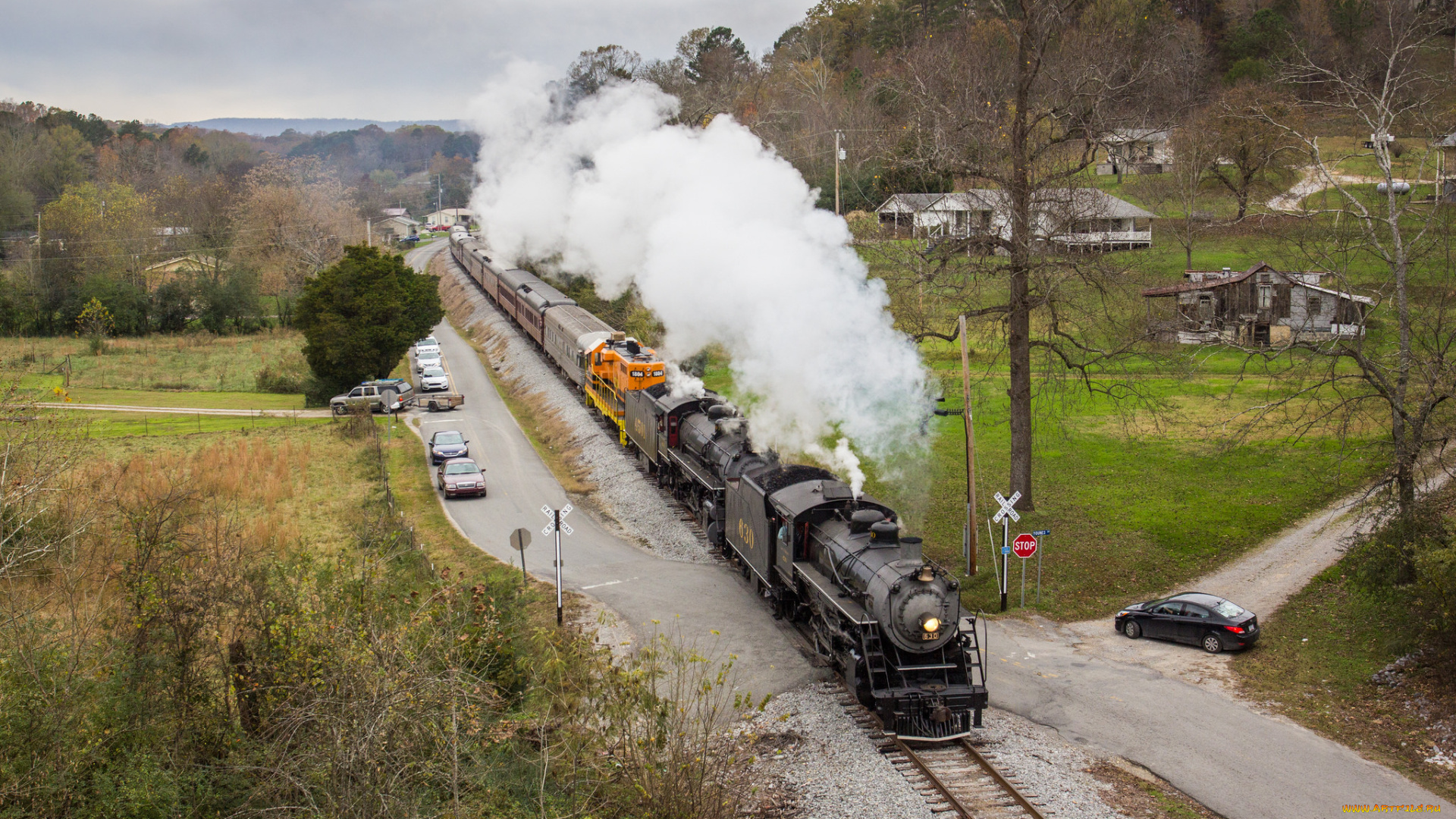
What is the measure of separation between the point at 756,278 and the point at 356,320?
976 inches

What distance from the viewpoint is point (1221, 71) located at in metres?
74.8

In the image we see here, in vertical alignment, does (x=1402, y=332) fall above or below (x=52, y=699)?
above

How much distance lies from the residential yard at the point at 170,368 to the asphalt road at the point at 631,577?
62.0ft

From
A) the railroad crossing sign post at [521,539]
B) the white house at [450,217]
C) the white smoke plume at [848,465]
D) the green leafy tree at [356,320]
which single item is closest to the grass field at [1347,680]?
the white smoke plume at [848,465]

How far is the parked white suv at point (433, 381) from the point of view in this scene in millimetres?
42438

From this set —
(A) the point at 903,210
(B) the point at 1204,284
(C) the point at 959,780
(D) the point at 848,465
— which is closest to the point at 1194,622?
(D) the point at 848,465

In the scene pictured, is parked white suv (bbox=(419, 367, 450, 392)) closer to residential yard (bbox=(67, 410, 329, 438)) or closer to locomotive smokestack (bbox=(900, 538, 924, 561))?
residential yard (bbox=(67, 410, 329, 438))

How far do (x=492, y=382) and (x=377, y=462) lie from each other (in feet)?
49.6

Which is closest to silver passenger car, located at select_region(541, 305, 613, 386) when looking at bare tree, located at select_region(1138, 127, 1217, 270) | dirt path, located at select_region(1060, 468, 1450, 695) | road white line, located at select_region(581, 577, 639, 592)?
road white line, located at select_region(581, 577, 639, 592)

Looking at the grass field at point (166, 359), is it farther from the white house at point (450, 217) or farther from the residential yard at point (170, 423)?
the white house at point (450, 217)

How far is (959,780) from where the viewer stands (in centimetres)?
1295

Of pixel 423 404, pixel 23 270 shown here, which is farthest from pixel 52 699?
pixel 23 270

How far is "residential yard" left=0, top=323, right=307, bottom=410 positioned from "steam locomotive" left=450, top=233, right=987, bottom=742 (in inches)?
1044

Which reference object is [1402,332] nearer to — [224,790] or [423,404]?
[224,790]
